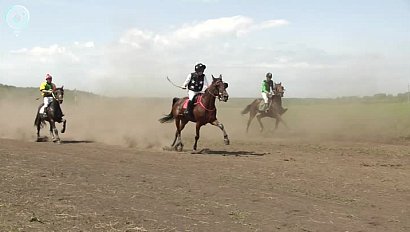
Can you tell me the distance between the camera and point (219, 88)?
19969mm

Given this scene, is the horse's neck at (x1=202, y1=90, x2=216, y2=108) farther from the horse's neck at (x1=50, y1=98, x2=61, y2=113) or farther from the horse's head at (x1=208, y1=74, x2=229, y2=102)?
the horse's neck at (x1=50, y1=98, x2=61, y2=113)

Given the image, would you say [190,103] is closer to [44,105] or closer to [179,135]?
[179,135]

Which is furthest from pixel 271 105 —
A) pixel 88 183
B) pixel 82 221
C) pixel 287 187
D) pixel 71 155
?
pixel 82 221

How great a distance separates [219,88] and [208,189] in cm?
787

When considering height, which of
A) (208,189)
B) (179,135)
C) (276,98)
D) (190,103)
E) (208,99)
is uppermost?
(276,98)

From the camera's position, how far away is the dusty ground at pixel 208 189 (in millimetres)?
9539

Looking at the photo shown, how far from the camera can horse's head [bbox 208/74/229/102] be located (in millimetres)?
19703

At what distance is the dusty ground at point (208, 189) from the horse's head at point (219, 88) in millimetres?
2203

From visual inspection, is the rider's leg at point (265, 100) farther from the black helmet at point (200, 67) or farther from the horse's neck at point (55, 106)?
the horse's neck at point (55, 106)

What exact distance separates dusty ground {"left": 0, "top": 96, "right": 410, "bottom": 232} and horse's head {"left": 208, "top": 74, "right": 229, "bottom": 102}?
2.20m

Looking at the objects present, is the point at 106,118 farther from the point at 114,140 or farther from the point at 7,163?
the point at 7,163

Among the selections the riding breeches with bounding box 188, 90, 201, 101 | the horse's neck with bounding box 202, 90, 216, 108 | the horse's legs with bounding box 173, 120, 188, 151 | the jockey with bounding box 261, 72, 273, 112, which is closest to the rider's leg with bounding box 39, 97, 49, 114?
the horse's legs with bounding box 173, 120, 188, 151

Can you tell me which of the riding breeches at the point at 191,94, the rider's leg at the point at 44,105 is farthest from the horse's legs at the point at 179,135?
the rider's leg at the point at 44,105

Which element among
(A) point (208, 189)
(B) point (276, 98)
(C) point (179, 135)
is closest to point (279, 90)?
(B) point (276, 98)
